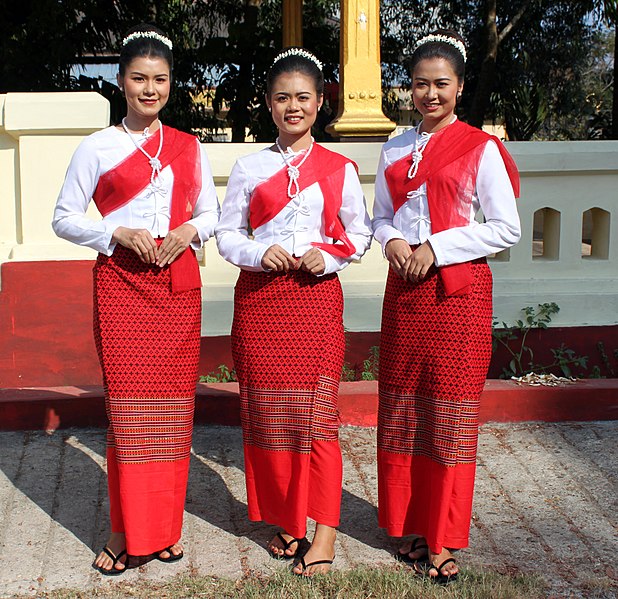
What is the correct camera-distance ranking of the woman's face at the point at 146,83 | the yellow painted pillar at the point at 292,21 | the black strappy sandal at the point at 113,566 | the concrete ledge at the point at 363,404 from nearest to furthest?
1. the woman's face at the point at 146,83
2. the black strappy sandal at the point at 113,566
3. the concrete ledge at the point at 363,404
4. the yellow painted pillar at the point at 292,21

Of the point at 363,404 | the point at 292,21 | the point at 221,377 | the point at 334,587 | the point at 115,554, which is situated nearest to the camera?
the point at 334,587

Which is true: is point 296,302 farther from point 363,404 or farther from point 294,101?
point 363,404

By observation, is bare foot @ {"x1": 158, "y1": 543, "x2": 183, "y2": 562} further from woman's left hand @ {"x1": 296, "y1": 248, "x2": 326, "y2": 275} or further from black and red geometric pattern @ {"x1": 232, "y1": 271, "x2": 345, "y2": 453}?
woman's left hand @ {"x1": 296, "y1": 248, "x2": 326, "y2": 275}

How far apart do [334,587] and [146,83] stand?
1.92m

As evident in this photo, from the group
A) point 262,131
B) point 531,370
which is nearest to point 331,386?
point 531,370

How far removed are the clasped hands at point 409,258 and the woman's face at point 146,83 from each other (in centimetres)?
99

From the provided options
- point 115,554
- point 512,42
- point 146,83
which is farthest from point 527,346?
point 512,42

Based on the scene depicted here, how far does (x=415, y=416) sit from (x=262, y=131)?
8.09m

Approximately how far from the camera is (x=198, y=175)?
3287 mm

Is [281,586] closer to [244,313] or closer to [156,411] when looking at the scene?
[156,411]

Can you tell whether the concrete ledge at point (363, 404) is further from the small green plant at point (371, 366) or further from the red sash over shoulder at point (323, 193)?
the red sash over shoulder at point (323, 193)

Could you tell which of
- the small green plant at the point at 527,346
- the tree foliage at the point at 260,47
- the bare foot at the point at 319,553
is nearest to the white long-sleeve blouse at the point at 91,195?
the bare foot at the point at 319,553

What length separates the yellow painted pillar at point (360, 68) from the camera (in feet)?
17.7

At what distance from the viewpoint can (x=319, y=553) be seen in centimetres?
324
